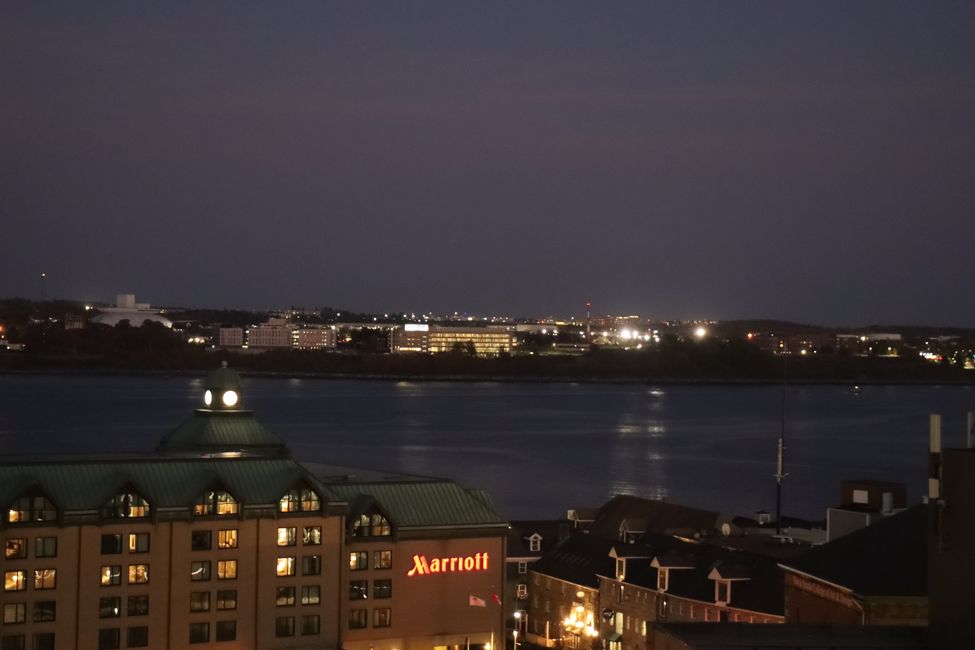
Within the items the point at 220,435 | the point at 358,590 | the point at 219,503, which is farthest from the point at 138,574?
the point at 220,435

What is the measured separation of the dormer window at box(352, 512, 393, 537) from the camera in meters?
7.35

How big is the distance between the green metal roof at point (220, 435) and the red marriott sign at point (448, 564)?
5.35 ft

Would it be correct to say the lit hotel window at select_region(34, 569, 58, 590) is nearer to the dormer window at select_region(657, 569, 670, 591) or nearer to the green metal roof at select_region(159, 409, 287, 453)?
the green metal roof at select_region(159, 409, 287, 453)

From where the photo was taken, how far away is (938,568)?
2.92 metres

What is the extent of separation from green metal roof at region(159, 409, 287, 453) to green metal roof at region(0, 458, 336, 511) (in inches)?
49.2

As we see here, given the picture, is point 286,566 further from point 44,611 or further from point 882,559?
point 882,559

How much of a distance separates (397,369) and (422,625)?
52.5 metres

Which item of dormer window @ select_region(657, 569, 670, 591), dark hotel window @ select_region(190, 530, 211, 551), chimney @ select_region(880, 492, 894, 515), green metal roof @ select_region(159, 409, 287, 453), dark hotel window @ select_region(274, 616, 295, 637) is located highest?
green metal roof @ select_region(159, 409, 287, 453)

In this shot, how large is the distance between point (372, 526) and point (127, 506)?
1235 mm

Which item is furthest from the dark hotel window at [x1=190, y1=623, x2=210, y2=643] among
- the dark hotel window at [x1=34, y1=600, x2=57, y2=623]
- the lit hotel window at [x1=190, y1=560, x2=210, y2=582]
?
the dark hotel window at [x1=34, y1=600, x2=57, y2=623]

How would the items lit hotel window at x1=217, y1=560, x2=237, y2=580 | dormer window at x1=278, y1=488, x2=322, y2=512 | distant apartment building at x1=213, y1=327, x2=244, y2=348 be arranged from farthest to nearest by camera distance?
distant apartment building at x1=213, y1=327, x2=244, y2=348, dormer window at x1=278, y1=488, x2=322, y2=512, lit hotel window at x1=217, y1=560, x2=237, y2=580

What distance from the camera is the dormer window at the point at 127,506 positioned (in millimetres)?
6852

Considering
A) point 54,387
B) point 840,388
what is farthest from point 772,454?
point 840,388

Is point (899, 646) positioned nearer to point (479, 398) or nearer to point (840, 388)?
point (479, 398)
